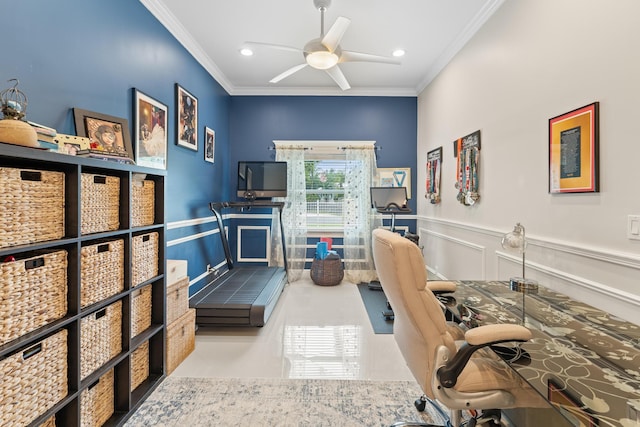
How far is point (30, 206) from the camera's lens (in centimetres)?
129

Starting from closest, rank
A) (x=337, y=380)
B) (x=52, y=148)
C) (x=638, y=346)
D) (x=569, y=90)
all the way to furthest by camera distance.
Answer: (x=638, y=346), (x=52, y=148), (x=569, y=90), (x=337, y=380)

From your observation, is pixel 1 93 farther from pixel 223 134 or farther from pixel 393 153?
pixel 393 153

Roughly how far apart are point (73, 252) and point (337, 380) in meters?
1.82

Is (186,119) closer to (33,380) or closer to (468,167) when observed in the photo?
(33,380)

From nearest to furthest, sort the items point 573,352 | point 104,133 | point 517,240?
point 573,352
point 517,240
point 104,133

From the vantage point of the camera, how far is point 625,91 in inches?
59.0

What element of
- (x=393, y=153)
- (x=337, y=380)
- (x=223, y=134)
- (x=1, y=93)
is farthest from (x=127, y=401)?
(x=393, y=153)

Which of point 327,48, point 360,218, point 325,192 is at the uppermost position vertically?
point 327,48

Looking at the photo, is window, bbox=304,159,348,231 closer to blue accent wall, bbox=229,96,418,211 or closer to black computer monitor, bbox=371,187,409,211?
blue accent wall, bbox=229,96,418,211

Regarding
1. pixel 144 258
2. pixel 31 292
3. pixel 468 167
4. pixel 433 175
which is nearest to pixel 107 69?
pixel 144 258

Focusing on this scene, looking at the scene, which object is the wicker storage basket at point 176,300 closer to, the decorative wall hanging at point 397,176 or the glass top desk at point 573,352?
the glass top desk at point 573,352

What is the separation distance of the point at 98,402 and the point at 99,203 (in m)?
1.08

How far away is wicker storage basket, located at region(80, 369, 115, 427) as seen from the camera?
1598 millimetres

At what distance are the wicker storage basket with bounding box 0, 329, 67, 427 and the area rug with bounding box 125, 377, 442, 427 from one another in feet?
2.11
